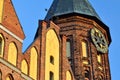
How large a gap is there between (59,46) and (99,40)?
8951mm

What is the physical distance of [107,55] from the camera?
105 ft

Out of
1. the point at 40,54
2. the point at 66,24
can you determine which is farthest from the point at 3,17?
the point at 66,24

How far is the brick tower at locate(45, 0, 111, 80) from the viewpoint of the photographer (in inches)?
1175

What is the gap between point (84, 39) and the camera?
3116 cm

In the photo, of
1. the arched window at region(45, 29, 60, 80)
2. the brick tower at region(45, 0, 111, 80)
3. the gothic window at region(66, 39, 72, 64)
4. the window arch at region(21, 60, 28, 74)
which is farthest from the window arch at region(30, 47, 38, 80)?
the gothic window at region(66, 39, 72, 64)

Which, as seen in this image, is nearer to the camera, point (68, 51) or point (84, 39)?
point (68, 51)

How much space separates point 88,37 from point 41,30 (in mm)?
9315

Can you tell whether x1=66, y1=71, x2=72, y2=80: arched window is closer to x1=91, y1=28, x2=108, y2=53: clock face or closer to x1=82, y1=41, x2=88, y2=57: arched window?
x1=82, y1=41, x2=88, y2=57: arched window

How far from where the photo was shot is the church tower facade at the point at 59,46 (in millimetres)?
18922

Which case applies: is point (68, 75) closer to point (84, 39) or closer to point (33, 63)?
point (33, 63)

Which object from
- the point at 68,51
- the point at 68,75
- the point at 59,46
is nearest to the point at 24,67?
the point at 68,75

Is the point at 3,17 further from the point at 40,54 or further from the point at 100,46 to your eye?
the point at 100,46

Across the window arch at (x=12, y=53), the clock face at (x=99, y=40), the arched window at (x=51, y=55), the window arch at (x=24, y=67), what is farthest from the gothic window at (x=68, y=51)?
the window arch at (x=12, y=53)

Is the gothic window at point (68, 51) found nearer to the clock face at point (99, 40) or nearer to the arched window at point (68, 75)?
the clock face at point (99, 40)
